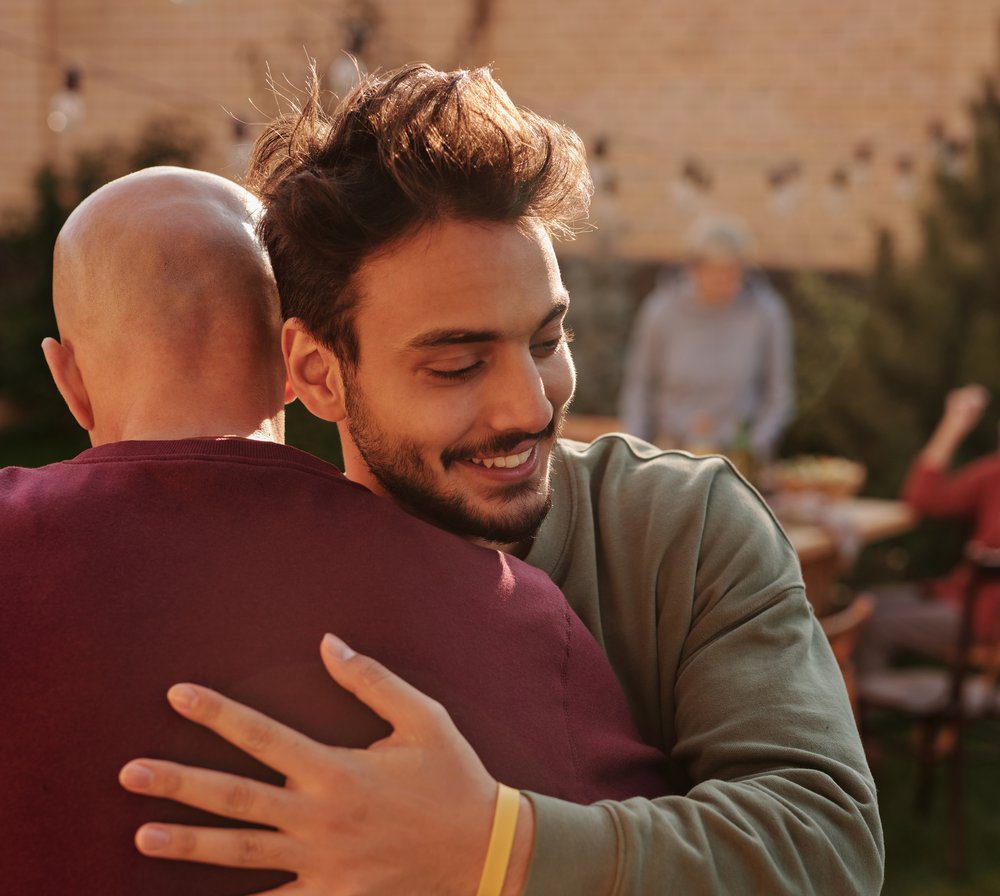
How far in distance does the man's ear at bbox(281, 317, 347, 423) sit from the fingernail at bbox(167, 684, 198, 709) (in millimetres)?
552

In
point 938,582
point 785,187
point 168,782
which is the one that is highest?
point 168,782

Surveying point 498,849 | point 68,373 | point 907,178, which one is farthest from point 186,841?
point 907,178

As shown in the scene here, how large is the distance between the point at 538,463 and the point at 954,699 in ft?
12.3

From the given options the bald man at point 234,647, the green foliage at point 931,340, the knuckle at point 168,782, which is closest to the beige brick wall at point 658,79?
the green foliage at point 931,340

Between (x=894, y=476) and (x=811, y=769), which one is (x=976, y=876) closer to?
(x=894, y=476)

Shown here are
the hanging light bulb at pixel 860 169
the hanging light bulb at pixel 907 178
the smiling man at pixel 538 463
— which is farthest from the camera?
the hanging light bulb at pixel 860 169

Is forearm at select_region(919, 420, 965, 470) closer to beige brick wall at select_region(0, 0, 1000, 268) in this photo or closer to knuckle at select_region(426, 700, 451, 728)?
beige brick wall at select_region(0, 0, 1000, 268)

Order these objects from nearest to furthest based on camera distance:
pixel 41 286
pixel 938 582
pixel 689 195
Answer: pixel 938 582, pixel 689 195, pixel 41 286

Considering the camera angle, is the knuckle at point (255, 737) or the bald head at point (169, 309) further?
the bald head at point (169, 309)

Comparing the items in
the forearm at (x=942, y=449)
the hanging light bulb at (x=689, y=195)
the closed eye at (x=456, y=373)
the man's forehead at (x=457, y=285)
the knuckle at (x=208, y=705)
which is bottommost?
the forearm at (x=942, y=449)

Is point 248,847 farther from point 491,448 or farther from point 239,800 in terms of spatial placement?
point 491,448

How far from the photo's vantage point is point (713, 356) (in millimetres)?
6180

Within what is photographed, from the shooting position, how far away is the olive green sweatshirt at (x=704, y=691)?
3.92ft

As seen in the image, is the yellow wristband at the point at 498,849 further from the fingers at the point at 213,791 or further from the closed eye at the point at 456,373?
the closed eye at the point at 456,373
